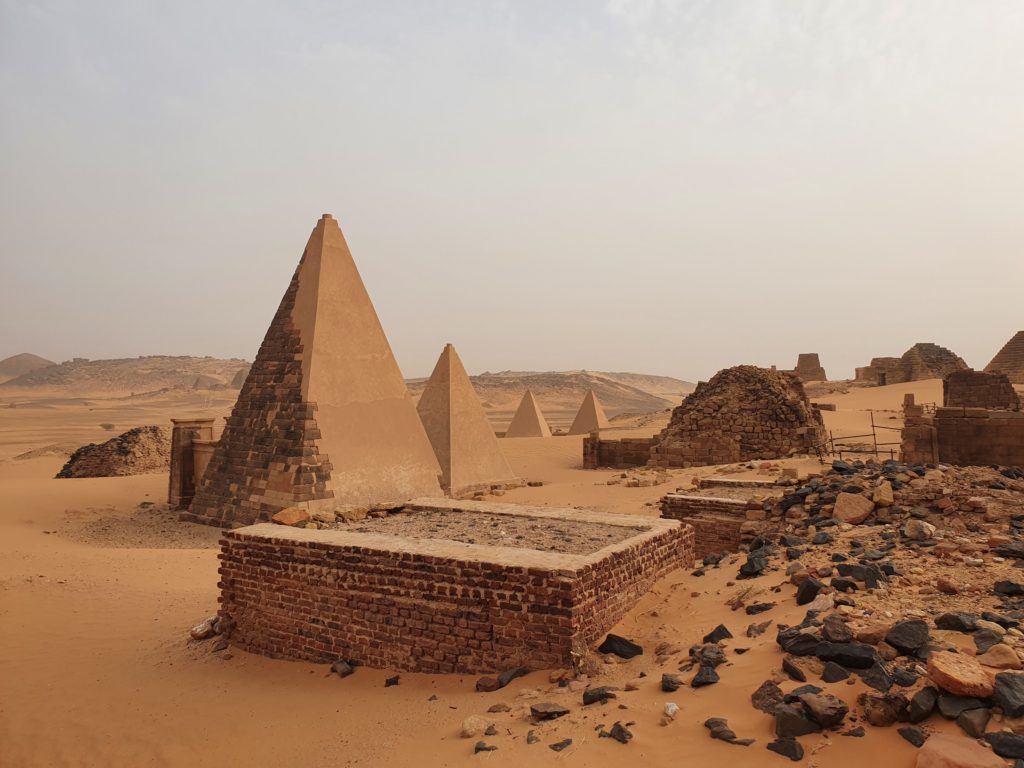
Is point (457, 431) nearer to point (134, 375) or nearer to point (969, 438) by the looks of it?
point (969, 438)

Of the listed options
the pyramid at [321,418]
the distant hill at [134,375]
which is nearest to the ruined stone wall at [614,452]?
the pyramid at [321,418]

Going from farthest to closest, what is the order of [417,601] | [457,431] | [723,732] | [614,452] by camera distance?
[614,452], [457,431], [417,601], [723,732]

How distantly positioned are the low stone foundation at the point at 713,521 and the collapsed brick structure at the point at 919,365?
3741 cm

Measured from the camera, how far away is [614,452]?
23125mm

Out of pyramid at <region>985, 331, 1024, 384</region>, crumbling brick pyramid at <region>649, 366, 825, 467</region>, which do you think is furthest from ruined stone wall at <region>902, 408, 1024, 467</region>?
pyramid at <region>985, 331, 1024, 384</region>

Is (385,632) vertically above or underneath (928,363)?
underneath

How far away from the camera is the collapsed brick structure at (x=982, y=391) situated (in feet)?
81.9

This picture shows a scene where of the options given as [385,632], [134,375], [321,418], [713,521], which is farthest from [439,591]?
[134,375]

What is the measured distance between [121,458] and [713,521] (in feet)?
63.3

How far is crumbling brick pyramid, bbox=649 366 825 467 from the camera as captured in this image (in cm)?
1883

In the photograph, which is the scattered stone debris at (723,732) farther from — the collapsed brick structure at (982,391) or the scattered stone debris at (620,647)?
the collapsed brick structure at (982,391)

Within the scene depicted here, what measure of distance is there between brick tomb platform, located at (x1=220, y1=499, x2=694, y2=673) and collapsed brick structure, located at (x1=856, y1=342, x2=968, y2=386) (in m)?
39.7

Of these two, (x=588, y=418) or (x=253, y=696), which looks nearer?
(x=253, y=696)

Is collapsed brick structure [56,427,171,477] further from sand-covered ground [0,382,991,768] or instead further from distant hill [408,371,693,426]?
distant hill [408,371,693,426]
